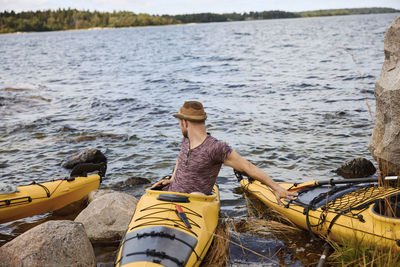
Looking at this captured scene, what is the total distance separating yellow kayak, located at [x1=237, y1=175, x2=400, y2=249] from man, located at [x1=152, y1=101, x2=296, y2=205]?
719mm

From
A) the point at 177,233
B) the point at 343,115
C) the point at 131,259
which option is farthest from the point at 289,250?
the point at 343,115

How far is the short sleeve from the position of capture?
4.59 m

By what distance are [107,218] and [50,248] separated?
1460 millimetres

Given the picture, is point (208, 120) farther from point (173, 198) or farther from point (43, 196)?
point (173, 198)

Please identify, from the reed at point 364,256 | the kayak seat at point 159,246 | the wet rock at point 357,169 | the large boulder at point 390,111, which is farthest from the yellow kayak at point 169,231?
the wet rock at point 357,169

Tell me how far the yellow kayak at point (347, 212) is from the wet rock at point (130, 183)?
289 centimetres

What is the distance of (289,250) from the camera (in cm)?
496

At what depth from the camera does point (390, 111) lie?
5969mm

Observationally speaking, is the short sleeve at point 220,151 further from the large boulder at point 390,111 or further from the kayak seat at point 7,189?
the kayak seat at point 7,189

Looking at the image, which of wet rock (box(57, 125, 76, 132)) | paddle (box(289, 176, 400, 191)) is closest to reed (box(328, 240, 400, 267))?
paddle (box(289, 176, 400, 191))

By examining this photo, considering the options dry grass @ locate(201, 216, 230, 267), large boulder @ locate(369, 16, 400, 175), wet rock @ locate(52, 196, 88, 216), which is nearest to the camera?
dry grass @ locate(201, 216, 230, 267)

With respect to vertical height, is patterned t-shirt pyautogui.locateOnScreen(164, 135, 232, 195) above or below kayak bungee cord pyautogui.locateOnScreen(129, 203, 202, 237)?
above

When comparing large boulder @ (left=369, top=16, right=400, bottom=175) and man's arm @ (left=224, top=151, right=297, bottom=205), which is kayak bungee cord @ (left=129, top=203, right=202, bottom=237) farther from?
large boulder @ (left=369, top=16, right=400, bottom=175)

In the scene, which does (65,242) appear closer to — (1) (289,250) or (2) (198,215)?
(2) (198,215)
